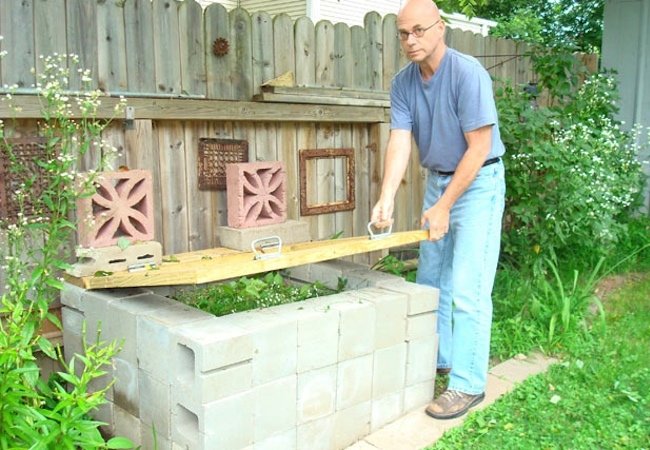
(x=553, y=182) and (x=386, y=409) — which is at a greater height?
(x=553, y=182)

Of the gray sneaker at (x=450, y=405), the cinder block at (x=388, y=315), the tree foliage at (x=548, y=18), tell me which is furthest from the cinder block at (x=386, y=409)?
the tree foliage at (x=548, y=18)

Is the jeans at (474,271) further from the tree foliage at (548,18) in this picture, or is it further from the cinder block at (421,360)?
the tree foliage at (548,18)

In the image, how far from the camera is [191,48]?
376 centimetres

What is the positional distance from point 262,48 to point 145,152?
1007 millimetres

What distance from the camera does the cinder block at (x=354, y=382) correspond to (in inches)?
115

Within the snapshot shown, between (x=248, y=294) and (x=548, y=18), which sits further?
(x=548, y=18)

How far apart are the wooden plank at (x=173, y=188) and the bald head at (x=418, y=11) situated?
139 centimetres

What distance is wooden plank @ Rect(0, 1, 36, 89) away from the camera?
3.08m

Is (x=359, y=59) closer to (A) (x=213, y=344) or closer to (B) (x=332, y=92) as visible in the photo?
(B) (x=332, y=92)

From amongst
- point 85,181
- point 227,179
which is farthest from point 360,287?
point 85,181

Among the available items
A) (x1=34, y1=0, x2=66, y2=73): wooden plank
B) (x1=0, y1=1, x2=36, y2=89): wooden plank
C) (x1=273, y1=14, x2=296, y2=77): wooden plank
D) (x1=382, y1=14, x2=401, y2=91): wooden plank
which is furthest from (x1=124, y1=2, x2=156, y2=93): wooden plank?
(x1=382, y1=14, x2=401, y2=91): wooden plank

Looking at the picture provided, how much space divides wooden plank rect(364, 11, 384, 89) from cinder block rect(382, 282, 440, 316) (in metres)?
1.94

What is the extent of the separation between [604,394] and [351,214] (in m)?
2.03

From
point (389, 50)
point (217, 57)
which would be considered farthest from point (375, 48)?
point (217, 57)
